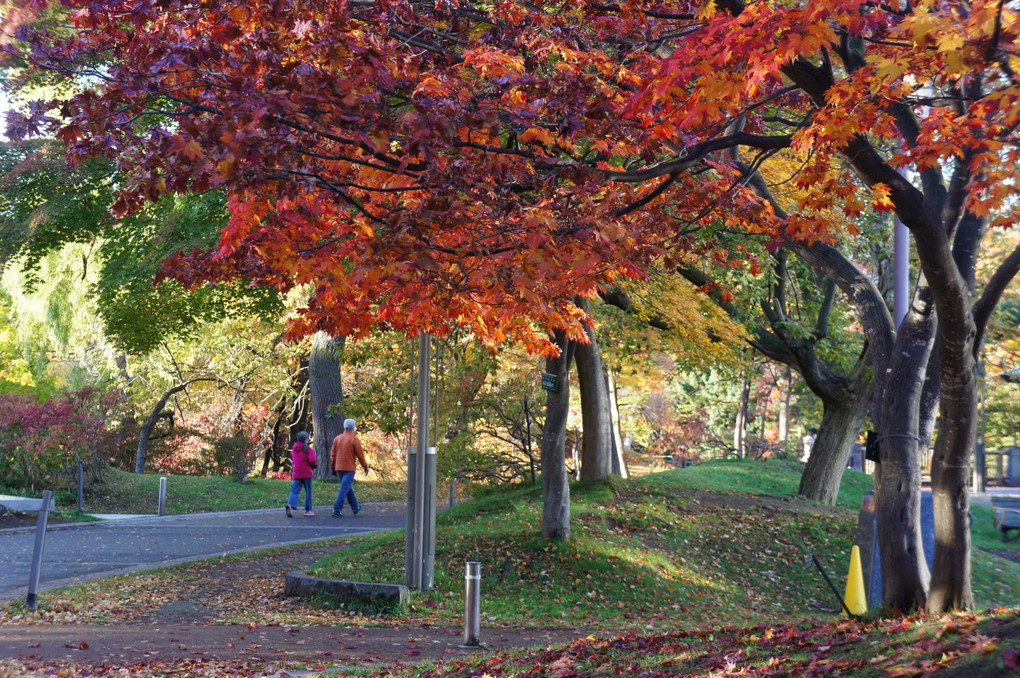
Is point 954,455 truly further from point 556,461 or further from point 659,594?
point 556,461

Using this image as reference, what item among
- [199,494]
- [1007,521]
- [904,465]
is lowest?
[1007,521]

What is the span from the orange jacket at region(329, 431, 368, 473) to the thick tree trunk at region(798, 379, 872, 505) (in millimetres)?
8625

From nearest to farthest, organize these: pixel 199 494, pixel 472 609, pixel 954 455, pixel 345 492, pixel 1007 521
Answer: pixel 954 455 < pixel 472 609 < pixel 345 492 < pixel 1007 521 < pixel 199 494

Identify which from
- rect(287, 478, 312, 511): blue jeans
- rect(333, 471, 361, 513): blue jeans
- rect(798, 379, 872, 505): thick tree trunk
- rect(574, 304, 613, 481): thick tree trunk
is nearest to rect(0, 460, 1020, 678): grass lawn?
rect(574, 304, 613, 481): thick tree trunk

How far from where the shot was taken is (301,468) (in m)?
20.5

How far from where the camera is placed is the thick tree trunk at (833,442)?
1892 cm

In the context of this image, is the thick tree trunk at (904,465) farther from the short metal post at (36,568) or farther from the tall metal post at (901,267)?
the short metal post at (36,568)

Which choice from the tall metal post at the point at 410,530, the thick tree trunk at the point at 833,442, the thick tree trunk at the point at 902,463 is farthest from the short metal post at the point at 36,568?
the thick tree trunk at the point at 833,442

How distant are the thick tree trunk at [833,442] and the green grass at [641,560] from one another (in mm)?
1076

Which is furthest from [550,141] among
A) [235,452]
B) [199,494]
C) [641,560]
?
[235,452]

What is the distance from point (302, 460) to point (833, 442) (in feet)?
33.3

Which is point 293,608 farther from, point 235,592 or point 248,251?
point 248,251

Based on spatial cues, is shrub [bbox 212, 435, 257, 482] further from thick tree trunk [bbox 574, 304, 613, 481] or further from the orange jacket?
thick tree trunk [bbox 574, 304, 613, 481]

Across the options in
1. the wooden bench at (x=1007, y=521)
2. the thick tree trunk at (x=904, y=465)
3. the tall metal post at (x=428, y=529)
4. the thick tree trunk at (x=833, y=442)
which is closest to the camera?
the thick tree trunk at (x=904, y=465)
